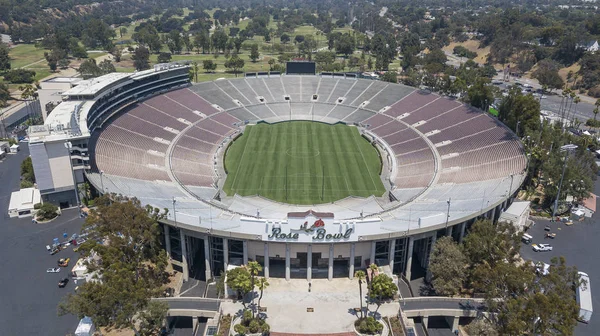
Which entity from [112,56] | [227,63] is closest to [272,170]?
[227,63]

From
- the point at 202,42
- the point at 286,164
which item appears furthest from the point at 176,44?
the point at 286,164

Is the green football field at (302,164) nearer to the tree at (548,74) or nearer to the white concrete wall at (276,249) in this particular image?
the white concrete wall at (276,249)

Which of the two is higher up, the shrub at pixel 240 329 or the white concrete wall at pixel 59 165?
the white concrete wall at pixel 59 165

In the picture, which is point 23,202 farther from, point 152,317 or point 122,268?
point 152,317

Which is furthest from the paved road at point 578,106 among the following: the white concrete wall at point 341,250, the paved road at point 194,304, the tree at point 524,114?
the paved road at point 194,304

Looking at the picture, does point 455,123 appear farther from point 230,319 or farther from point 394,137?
point 230,319

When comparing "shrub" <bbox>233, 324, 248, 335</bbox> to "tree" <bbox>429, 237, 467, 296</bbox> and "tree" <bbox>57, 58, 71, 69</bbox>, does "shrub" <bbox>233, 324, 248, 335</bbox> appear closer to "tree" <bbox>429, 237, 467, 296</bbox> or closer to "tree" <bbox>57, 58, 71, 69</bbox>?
"tree" <bbox>429, 237, 467, 296</bbox>
